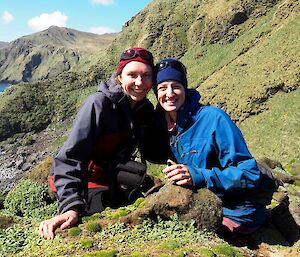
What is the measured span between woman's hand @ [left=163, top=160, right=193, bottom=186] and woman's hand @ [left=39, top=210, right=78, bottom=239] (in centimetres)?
233

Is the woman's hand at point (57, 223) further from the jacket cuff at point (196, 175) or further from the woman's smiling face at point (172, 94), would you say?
the woman's smiling face at point (172, 94)

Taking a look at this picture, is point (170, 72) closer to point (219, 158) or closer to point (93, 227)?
point (219, 158)

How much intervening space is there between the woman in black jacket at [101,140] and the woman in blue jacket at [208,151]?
0.57 meters

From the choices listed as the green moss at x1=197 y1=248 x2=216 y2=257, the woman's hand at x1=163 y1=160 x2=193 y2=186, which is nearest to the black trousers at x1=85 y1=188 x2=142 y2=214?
the woman's hand at x1=163 y1=160 x2=193 y2=186

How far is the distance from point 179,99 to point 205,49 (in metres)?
151

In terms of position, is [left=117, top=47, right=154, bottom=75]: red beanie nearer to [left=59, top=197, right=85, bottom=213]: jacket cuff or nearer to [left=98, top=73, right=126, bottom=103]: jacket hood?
[left=98, top=73, right=126, bottom=103]: jacket hood

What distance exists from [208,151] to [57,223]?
3.82 m

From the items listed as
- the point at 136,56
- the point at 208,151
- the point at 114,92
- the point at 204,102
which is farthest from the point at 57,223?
the point at 204,102

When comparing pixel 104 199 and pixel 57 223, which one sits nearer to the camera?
pixel 57 223

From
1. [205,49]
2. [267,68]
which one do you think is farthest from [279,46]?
[205,49]

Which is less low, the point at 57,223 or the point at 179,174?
the point at 179,174

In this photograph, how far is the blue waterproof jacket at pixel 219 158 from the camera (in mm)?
8711

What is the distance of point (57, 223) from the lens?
8.48m

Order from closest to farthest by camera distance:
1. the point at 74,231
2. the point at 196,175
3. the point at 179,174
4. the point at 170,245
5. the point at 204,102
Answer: the point at 170,245 → the point at 74,231 → the point at 179,174 → the point at 196,175 → the point at 204,102
